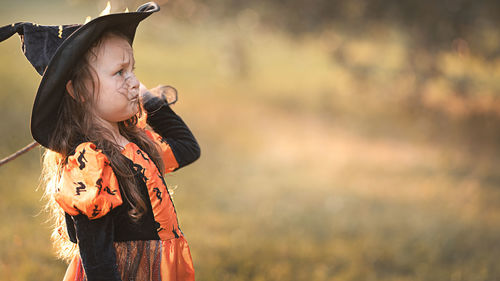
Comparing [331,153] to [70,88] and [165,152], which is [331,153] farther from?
[70,88]

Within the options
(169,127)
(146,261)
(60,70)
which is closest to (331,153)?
(169,127)

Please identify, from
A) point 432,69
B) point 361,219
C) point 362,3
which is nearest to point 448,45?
point 432,69

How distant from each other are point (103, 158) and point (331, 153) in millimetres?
6738

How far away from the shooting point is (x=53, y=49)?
1.66 m

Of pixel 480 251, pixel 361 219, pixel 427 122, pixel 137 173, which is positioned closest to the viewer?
pixel 137 173

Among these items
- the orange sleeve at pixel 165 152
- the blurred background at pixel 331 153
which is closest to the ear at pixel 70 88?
the orange sleeve at pixel 165 152

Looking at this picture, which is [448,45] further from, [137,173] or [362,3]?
[137,173]

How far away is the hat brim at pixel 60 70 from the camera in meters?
1.53

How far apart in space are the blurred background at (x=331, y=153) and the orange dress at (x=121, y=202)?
2336 millimetres

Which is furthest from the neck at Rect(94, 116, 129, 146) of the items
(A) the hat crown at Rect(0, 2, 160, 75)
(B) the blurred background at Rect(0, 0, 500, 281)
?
(B) the blurred background at Rect(0, 0, 500, 281)

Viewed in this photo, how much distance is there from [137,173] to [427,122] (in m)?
7.44

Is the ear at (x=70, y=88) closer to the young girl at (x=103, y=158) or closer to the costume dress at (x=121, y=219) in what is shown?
the young girl at (x=103, y=158)

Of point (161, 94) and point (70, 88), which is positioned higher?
point (70, 88)

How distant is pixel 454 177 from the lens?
7.19m
